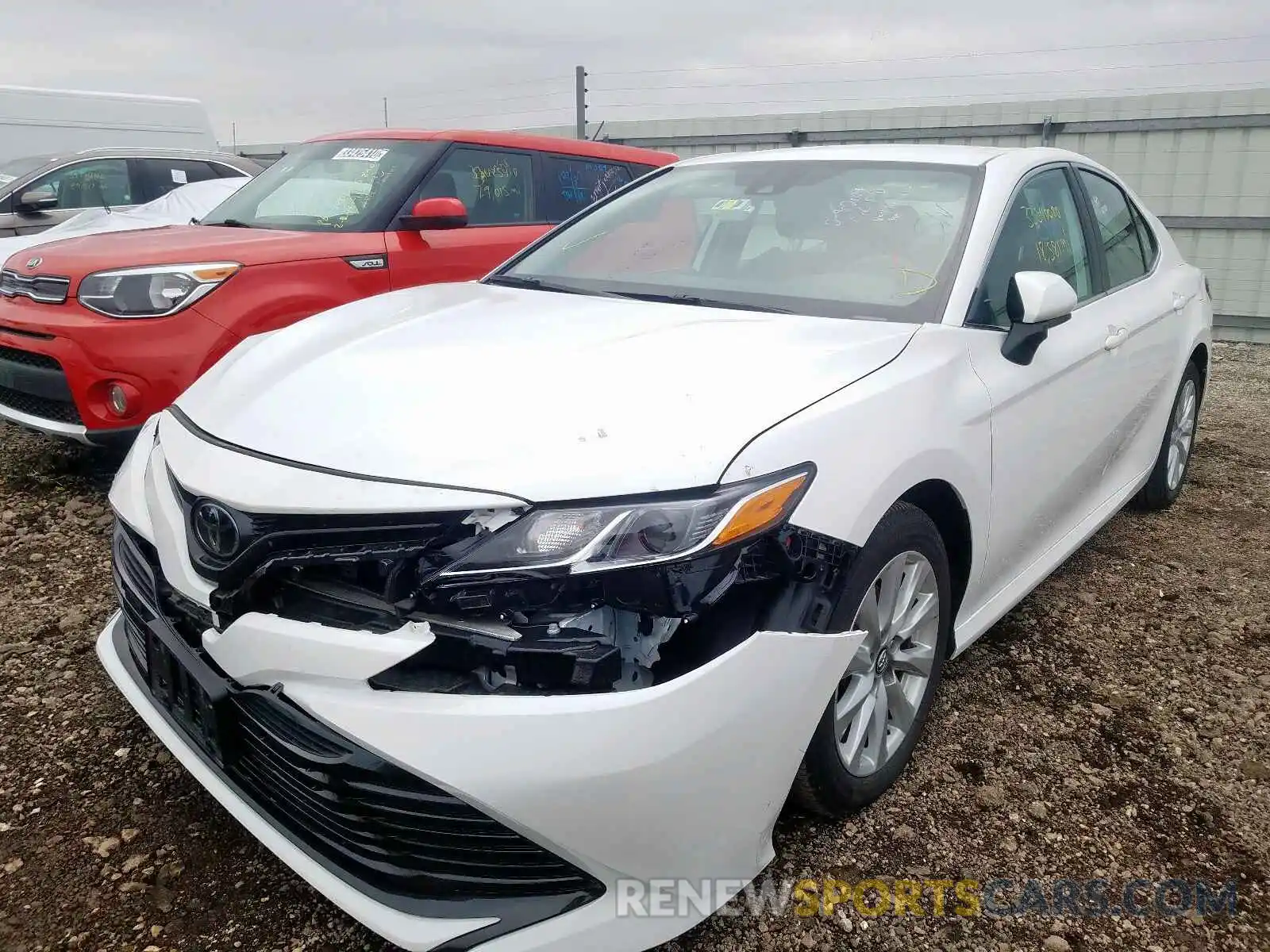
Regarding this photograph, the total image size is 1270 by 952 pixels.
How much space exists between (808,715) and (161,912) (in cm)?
130

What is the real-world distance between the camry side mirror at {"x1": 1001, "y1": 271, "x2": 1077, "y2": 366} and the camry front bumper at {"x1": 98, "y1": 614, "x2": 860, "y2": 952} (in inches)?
45.3

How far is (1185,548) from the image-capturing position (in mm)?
3848

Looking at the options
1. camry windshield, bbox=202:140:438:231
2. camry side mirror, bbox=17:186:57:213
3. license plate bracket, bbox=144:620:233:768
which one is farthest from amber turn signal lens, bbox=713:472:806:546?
camry side mirror, bbox=17:186:57:213

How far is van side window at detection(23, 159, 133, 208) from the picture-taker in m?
7.55

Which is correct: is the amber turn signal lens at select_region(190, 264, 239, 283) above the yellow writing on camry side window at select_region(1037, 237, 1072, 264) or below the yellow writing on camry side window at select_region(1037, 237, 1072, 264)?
below

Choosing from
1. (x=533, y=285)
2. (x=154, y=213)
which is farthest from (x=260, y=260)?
(x=154, y=213)

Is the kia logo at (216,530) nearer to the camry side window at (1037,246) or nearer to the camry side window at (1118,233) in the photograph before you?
the camry side window at (1037,246)

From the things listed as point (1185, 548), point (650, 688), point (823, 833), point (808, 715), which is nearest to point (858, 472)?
point (808, 715)

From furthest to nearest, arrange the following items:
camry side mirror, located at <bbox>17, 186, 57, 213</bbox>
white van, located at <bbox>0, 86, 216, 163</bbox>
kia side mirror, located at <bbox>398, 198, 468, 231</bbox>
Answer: white van, located at <bbox>0, 86, 216, 163</bbox>, camry side mirror, located at <bbox>17, 186, 57, 213</bbox>, kia side mirror, located at <bbox>398, 198, 468, 231</bbox>

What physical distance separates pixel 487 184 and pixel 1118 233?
2.95m

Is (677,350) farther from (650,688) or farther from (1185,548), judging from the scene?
(1185,548)

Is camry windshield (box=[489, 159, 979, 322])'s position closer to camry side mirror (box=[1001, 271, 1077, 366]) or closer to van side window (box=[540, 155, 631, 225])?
camry side mirror (box=[1001, 271, 1077, 366])

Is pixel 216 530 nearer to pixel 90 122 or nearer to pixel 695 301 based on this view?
pixel 695 301

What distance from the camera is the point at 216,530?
175 cm
